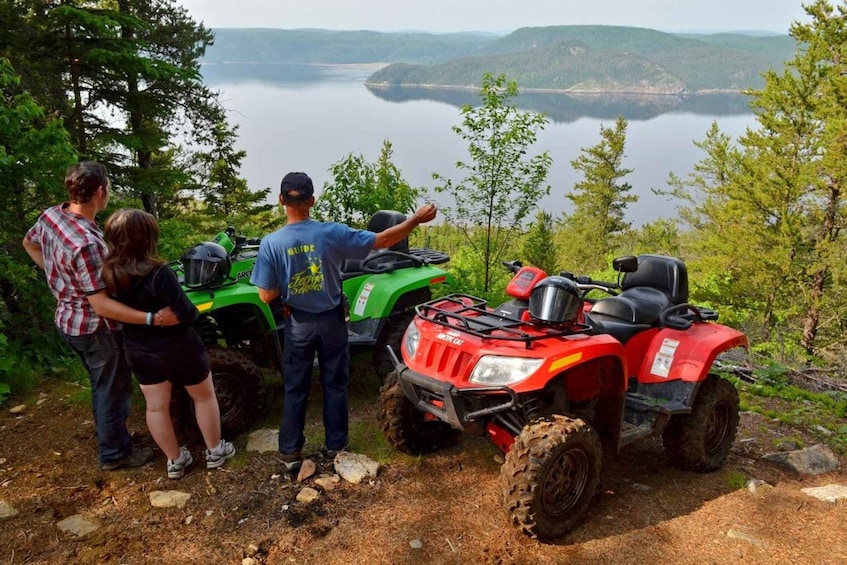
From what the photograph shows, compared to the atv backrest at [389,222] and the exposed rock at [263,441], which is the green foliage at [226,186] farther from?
the exposed rock at [263,441]

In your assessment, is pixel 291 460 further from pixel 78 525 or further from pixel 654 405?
pixel 654 405

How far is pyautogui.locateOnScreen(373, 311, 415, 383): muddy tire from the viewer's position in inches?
207

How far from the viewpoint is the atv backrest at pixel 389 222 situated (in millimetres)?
5762

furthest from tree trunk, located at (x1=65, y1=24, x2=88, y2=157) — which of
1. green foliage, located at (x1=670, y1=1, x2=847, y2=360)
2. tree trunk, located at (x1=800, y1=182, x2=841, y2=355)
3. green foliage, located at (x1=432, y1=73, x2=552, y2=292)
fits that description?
tree trunk, located at (x1=800, y1=182, x2=841, y2=355)

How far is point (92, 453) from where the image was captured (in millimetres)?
4164

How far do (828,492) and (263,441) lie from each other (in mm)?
3900

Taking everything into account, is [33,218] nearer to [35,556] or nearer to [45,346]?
[45,346]

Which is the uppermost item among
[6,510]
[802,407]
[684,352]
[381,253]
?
[381,253]

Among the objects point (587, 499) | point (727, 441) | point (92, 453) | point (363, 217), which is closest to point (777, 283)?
point (363, 217)

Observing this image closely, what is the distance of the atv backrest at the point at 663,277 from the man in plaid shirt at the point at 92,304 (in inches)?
131

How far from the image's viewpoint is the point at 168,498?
11.8ft

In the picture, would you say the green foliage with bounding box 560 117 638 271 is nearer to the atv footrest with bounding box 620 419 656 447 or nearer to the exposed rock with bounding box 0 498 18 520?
the atv footrest with bounding box 620 419 656 447

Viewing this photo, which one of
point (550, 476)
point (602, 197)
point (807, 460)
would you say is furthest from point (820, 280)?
point (602, 197)

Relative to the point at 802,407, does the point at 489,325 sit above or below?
above
